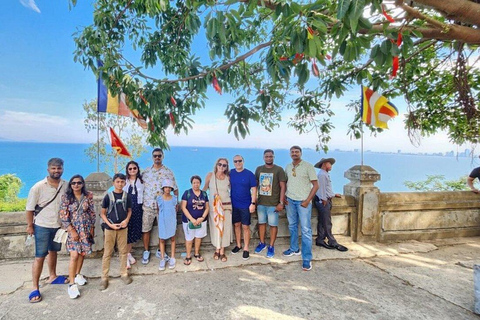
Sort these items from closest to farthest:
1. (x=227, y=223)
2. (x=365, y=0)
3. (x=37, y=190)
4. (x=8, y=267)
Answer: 1. (x=365, y=0)
2. (x=37, y=190)
3. (x=8, y=267)
4. (x=227, y=223)

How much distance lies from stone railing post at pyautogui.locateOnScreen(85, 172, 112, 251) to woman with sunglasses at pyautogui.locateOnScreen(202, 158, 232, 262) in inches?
64.6

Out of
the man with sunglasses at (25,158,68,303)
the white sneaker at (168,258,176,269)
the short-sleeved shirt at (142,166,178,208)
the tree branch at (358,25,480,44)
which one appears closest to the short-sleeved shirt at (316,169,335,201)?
the tree branch at (358,25,480,44)

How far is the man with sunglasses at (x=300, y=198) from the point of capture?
12.4ft

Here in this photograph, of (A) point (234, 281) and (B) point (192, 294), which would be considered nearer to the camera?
(B) point (192, 294)

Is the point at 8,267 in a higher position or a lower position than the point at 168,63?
lower

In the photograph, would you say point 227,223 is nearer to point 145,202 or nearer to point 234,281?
point 234,281

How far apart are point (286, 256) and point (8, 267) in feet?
13.2

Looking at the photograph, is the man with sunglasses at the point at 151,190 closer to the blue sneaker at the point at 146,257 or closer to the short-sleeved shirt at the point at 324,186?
the blue sneaker at the point at 146,257

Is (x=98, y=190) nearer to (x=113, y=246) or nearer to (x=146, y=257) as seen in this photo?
(x=113, y=246)

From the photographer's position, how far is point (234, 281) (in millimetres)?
3309

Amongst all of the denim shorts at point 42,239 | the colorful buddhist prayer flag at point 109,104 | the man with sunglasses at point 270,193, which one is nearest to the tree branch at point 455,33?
the man with sunglasses at point 270,193

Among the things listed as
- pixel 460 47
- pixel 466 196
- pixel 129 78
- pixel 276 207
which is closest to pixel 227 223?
pixel 276 207

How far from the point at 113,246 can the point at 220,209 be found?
1517 mm

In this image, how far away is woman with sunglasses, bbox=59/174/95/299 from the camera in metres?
3.02
